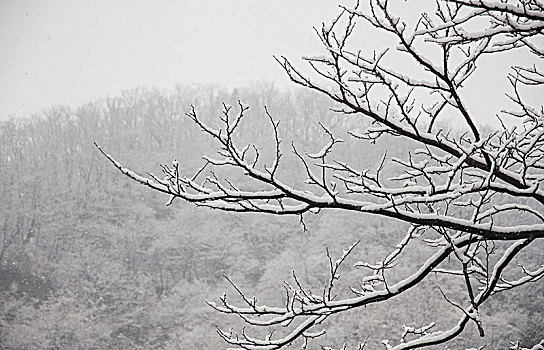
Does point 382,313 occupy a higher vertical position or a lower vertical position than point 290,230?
lower

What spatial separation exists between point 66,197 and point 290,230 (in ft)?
32.9

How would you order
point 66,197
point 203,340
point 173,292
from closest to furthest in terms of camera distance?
1. point 203,340
2. point 173,292
3. point 66,197

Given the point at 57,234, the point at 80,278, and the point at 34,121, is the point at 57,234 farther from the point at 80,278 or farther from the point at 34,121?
the point at 34,121

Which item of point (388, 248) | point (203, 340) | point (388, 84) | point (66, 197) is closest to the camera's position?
point (388, 84)

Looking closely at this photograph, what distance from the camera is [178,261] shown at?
16953 millimetres

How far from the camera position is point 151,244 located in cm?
1767

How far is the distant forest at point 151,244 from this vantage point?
41.0 ft

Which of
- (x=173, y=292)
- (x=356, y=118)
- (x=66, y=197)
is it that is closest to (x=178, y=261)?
(x=173, y=292)

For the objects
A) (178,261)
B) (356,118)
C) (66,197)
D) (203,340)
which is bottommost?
(203,340)

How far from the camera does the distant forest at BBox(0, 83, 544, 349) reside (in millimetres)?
12500

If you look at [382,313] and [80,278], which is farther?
[80,278]

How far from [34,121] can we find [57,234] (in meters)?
9.53

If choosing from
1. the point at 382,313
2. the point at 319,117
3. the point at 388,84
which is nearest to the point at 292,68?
the point at 388,84

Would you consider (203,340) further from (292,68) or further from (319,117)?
(319,117)
